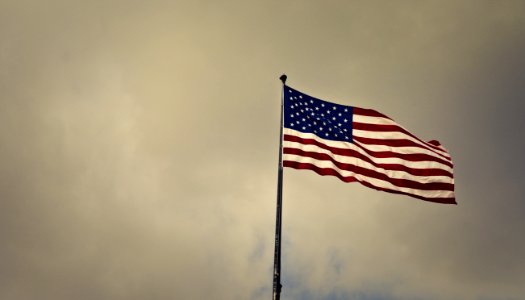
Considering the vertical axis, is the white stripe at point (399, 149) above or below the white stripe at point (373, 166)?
above

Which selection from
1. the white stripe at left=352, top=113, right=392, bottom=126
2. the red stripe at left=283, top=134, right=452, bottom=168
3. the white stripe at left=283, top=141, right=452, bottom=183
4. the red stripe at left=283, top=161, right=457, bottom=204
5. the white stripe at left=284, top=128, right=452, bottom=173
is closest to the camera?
the red stripe at left=283, top=161, right=457, bottom=204

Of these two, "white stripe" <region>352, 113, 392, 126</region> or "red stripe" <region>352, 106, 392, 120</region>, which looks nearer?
"white stripe" <region>352, 113, 392, 126</region>

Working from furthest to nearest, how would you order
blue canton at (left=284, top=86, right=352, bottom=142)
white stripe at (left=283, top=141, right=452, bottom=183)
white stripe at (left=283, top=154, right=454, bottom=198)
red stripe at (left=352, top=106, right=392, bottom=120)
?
red stripe at (left=352, top=106, right=392, bottom=120), blue canton at (left=284, top=86, right=352, bottom=142), white stripe at (left=283, top=141, right=452, bottom=183), white stripe at (left=283, top=154, right=454, bottom=198)

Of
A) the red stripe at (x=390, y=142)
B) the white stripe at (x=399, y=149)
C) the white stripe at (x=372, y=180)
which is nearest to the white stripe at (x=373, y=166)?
the white stripe at (x=372, y=180)

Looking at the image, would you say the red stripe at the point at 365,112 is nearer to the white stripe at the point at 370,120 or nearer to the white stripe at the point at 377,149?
the white stripe at the point at 370,120

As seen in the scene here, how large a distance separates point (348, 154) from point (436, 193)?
5.32m

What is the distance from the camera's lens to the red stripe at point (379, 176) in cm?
1950

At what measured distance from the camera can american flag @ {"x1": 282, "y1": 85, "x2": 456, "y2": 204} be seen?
64.7 feet

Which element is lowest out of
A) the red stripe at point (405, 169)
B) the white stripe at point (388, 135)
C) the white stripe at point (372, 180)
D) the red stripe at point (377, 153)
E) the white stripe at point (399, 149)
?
the white stripe at point (372, 180)

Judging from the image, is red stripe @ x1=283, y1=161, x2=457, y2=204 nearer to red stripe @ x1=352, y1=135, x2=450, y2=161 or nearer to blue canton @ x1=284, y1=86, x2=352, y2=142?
blue canton @ x1=284, y1=86, x2=352, y2=142

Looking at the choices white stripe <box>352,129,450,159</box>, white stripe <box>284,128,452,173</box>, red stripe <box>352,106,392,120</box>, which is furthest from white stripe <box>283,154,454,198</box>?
red stripe <box>352,106,392,120</box>

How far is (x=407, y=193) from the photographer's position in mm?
20984

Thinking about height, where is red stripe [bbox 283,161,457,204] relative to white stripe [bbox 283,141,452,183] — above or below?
below

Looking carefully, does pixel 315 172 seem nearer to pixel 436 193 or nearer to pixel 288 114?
pixel 288 114
